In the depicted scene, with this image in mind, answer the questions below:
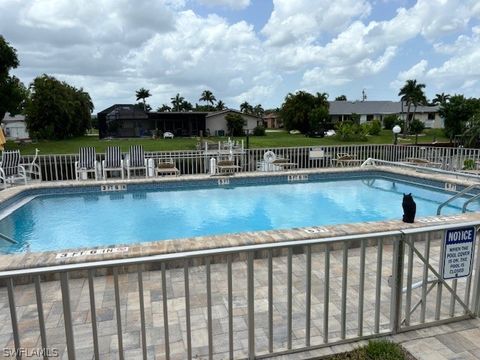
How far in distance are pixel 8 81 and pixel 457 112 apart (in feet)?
103

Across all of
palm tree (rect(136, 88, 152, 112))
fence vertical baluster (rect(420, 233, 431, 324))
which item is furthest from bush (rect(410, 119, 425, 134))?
palm tree (rect(136, 88, 152, 112))

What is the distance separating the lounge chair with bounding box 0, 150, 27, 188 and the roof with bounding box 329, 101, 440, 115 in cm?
4592

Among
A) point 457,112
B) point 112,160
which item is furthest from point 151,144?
point 457,112

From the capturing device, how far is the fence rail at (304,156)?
11993mm

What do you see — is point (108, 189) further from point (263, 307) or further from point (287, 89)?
point (287, 89)

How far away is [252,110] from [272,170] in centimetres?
6005

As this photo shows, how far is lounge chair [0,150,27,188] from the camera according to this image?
31.8ft

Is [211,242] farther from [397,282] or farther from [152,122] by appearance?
[152,122]

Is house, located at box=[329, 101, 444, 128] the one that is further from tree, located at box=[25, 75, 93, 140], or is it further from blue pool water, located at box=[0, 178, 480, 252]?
blue pool water, located at box=[0, 178, 480, 252]

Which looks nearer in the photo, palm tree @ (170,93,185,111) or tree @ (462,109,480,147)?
tree @ (462,109,480,147)

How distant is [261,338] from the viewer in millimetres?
2699

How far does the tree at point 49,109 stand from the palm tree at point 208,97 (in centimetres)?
3390

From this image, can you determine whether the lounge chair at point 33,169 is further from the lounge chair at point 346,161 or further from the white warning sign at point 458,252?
the white warning sign at point 458,252

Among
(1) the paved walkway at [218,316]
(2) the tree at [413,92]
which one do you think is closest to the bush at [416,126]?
(2) the tree at [413,92]
